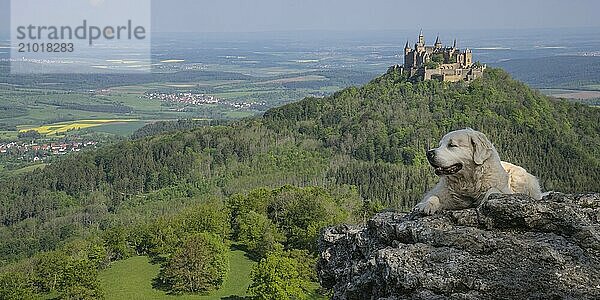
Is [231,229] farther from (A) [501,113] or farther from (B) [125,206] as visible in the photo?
(A) [501,113]

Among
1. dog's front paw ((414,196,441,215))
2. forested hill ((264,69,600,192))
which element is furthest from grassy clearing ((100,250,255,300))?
forested hill ((264,69,600,192))

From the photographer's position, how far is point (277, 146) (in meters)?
105

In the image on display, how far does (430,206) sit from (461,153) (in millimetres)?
743

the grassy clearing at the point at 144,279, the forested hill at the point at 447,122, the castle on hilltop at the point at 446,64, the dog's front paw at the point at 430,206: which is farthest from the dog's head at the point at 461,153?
the castle on hilltop at the point at 446,64

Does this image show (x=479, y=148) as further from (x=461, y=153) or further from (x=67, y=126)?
(x=67, y=126)

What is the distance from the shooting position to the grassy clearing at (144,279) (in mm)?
37628

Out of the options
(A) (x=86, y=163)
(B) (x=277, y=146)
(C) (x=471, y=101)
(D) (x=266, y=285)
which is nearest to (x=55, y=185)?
(A) (x=86, y=163)

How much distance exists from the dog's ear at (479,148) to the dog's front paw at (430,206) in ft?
2.21

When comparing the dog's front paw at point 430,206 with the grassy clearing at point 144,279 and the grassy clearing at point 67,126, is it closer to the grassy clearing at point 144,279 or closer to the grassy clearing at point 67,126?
the grassy clearing at point 144,279

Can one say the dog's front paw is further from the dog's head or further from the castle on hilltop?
the castle on hilltop

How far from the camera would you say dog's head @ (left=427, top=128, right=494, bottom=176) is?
725cm

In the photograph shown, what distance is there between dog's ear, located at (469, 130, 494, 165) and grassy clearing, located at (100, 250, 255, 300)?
31548 mm

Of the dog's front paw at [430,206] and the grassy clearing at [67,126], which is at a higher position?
the dog's front paw at [430,206]

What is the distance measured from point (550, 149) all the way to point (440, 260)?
95.5m
